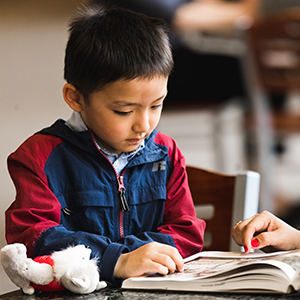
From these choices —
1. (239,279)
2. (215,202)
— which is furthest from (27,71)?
(239,279)

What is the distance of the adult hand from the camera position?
73 cm

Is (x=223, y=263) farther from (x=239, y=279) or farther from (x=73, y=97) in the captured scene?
(x=73, y=97)

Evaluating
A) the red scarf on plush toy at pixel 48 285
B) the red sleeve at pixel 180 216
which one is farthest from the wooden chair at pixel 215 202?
the red scarf on plush toy at pixel 48 285

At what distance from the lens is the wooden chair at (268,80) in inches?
103

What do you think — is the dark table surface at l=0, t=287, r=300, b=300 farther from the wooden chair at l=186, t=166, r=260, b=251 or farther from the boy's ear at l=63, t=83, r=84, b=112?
the wooden chair at l=186, t=166, r=260, b=251

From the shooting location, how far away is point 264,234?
73 cm

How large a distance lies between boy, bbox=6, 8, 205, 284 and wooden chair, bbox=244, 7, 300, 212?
1858 mm

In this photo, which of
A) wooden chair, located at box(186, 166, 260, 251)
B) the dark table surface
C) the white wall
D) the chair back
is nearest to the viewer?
the dark table surface

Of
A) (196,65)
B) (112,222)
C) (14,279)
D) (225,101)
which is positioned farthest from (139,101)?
(225,101)

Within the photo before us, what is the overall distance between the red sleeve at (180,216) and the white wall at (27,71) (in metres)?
0.35

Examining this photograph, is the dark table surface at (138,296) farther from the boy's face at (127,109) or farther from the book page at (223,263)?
the boy's face at (127,109)

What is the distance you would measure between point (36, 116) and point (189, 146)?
247cm

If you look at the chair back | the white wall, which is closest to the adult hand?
the white wall

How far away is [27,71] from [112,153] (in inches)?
13.6
